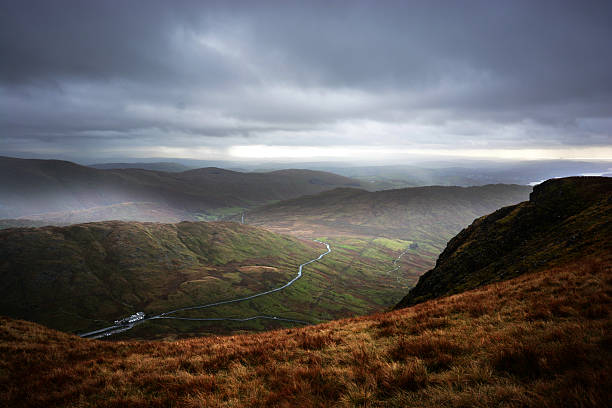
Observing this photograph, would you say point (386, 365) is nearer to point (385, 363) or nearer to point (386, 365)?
point (386, 365)

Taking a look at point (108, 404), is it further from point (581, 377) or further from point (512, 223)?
point (512, 223)

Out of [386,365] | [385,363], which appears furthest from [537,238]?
[386,365]

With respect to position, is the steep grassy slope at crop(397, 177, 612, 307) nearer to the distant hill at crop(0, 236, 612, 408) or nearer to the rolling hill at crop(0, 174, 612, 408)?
the rolling hill at crop(0, 174, 612, 408)

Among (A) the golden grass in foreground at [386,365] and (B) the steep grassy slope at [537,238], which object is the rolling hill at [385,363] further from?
(B) the steep grassy slope at [537,238]

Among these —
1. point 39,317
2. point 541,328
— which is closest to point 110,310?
point 39,317

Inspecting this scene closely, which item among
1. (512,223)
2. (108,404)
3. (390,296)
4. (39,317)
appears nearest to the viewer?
(108,404)
